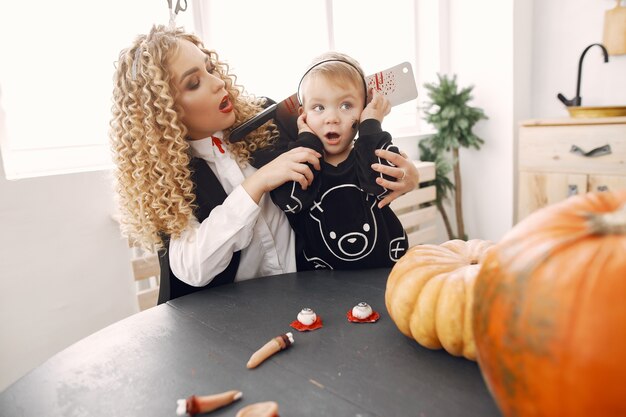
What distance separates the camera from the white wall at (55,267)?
5.47 ft

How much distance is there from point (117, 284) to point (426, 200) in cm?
204

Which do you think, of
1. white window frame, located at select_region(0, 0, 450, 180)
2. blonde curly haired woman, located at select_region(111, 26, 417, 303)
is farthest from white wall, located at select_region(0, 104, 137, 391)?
blonde curly haired woman, located at select_region(111, 26, 417, 303)

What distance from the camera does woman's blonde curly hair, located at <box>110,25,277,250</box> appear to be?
116 centimetres

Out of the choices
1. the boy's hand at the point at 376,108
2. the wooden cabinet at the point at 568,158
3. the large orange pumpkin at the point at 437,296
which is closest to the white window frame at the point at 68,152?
the wooden cabinet at the point at 568,158

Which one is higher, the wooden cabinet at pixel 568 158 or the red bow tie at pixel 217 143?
the red bow tie at pixel 217 143

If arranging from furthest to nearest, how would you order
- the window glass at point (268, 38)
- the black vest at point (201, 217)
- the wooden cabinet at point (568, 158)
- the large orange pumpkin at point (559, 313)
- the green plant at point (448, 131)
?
the green plant at point (448, 131), the window glass at point (268, 38), the wooden cabinet at point (568, 158), the black vest at point (201, 217), the large orange pumpkin at point (559, 313)

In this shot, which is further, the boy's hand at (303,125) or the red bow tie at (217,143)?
the red bow tie at (217,143)

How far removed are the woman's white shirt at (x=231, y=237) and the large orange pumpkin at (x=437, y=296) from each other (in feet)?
1.60

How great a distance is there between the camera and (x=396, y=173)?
114cm

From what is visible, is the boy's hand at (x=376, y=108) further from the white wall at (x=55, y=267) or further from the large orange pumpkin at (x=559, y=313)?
the white wall at (x=55, y=267)

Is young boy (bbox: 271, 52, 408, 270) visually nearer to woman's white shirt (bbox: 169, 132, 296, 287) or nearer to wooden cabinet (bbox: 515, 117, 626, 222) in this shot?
woman's white shirt (bbox: 169, 132, 296, 287)

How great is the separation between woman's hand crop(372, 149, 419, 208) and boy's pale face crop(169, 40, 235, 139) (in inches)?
18.2

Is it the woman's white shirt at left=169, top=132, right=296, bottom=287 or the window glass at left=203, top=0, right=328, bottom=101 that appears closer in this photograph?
the woman's white shirt at left=169, top=132, right=296, bottom=287

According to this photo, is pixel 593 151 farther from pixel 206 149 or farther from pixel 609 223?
pixel 609 223
